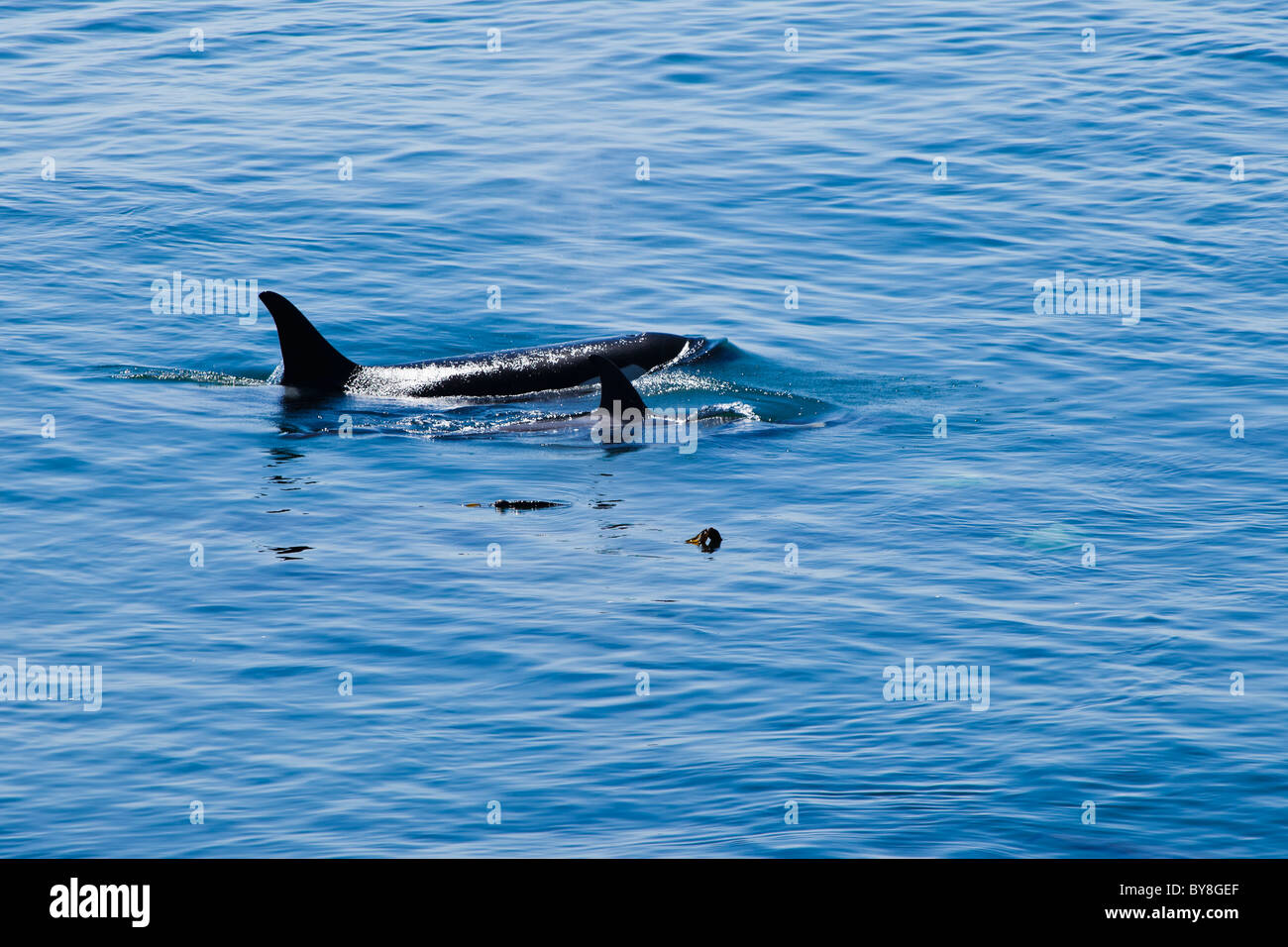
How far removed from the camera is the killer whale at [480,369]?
19359 millimetres

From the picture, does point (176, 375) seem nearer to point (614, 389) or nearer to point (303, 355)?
point (303, 355)

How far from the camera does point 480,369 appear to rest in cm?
1969

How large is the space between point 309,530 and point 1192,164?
18747 mm

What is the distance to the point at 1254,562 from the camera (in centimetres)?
1516

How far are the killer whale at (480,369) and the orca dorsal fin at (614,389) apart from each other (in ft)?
3.37

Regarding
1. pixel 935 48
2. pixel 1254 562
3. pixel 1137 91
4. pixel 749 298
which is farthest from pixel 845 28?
pixel 1254 562

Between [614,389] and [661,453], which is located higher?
[614,389]

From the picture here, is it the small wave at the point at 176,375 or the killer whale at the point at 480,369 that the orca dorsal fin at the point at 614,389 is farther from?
the small wave at the point at 176,375

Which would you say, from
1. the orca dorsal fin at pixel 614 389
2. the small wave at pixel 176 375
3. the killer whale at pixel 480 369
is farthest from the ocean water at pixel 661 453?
the orca dorsal fin at pixel 614 389

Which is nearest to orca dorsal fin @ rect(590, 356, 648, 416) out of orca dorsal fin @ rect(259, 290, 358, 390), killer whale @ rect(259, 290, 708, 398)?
killer whale @ rect(259, 290, 708, 398)

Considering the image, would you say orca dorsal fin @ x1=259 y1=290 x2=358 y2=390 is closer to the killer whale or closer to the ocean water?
the killer whale

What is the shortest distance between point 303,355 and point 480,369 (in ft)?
6.90

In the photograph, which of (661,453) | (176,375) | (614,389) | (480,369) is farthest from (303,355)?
(661,453)

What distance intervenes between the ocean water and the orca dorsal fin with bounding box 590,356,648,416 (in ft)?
2.04
